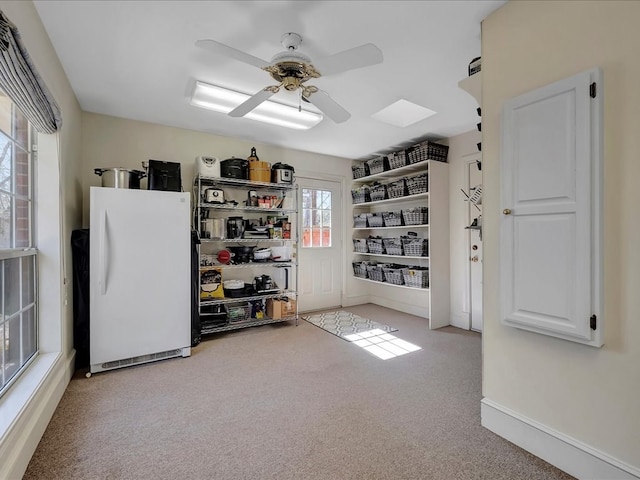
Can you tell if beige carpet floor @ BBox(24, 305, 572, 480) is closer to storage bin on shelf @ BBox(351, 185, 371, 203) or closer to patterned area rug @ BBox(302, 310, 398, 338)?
patterned area rug @ BBox(302, 310, 398, 338)

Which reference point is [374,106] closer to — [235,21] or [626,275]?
[235,21]

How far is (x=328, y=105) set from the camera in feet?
7.16

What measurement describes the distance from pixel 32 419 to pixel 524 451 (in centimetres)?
266

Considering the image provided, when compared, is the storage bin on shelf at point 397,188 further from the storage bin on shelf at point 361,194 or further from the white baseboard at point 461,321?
the white baseboard at point 461,321

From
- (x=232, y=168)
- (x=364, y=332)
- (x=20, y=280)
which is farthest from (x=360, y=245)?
(x=20, y=280)

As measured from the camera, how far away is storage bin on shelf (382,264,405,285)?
411 cm

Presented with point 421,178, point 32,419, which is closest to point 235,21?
point 32,419

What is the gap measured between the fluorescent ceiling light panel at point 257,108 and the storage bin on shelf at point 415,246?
6.38 feet

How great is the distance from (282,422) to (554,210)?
1.91 m

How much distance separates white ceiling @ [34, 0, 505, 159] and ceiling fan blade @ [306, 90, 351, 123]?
296 mm

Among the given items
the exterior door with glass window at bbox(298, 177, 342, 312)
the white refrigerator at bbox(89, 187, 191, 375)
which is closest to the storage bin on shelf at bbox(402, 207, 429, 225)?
the exterior door with glass window at bbox(298, 177, 342, 312)

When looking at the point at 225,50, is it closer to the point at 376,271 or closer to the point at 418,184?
the point at 418,184

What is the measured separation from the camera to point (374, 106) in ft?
9.57

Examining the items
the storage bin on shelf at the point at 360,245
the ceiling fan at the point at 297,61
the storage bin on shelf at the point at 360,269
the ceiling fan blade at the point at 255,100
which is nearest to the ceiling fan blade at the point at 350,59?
the ceiling fan at the point at 297,61
